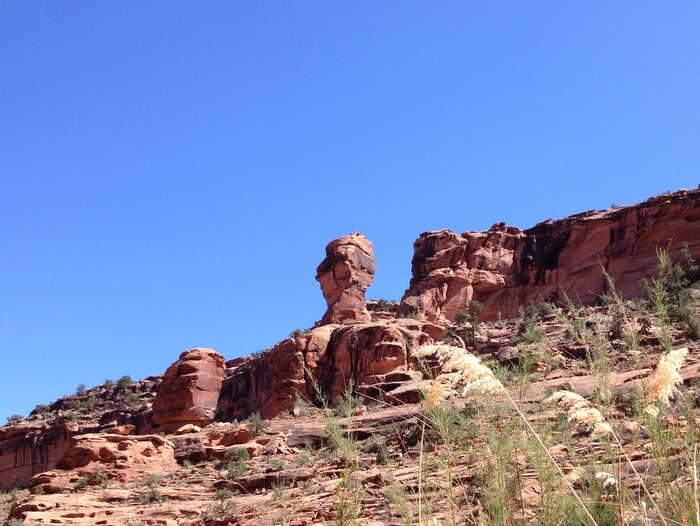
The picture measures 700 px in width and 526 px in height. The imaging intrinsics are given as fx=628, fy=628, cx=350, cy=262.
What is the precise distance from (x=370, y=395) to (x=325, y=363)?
21.0ft

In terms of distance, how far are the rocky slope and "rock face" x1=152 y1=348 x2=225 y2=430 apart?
111 mm

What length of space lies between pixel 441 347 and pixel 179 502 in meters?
15.9

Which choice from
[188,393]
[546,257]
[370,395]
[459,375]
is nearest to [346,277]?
[188,393]

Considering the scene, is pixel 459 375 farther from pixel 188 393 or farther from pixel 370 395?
pixel 188 393

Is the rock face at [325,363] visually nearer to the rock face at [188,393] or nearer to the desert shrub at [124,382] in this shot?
the rock face at [188,393]

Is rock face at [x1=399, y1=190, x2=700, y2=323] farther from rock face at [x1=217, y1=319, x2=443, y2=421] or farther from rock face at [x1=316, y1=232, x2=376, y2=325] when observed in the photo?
rock face at [x1=217, y1=319, x2=443, y2=421]

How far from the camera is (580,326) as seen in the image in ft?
16.2

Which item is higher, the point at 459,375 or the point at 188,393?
the point at 188,393

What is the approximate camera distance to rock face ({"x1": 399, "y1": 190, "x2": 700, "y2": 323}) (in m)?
42.9

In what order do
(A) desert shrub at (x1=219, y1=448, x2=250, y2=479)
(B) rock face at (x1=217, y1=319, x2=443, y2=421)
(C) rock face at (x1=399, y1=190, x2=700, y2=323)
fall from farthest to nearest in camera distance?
(C) rock face at (x1=399, y1=190, x2=700, y2=323) → (B) rock face at (x1=217, y1=319, x2=443, y2=421) → (A) desert shrub at (x1=219, y1=448, x2=250, y2=479)

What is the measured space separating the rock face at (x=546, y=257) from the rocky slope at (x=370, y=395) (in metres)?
0.14

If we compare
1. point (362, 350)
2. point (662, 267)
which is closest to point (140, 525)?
point (662, 267)

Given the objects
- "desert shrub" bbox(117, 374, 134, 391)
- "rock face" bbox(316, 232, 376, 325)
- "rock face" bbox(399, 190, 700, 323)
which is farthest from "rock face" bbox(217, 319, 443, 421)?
"desert shrub" bbox(117, 374, 134, 391)

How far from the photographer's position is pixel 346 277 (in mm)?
42312
